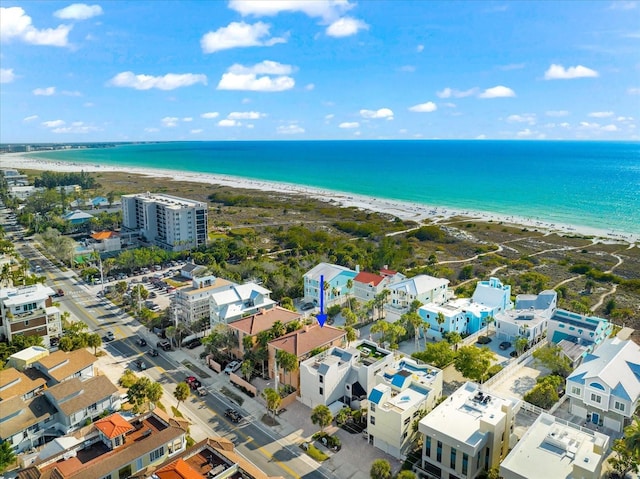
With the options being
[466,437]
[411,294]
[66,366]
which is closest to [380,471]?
[466,437]

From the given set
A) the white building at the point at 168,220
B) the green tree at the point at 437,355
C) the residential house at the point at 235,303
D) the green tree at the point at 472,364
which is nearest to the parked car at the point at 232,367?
the residential house at the point at 235,303

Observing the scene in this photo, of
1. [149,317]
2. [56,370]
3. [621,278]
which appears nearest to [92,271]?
[149,317]

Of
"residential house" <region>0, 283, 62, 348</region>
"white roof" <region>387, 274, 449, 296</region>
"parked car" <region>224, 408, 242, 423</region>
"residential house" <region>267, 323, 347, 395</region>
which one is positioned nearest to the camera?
"parked car" <region>224, 408, 242, 423</region>

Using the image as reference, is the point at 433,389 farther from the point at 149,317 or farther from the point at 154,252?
the point at 154,252

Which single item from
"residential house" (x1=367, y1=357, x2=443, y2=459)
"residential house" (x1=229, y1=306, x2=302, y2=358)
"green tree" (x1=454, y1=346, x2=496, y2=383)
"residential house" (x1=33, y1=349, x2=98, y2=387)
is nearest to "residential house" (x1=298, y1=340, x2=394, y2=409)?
"residential house" (x1=367, y1=357, x2=443, y2=459)

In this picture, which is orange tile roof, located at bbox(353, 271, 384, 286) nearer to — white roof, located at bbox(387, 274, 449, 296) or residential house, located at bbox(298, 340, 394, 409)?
white roof, located at bbox(387, 274, 449, 296)

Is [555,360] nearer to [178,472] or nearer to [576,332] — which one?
[576,332]

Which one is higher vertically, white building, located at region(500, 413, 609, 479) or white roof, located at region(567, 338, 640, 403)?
white roof, located at region(567, 338, 640, 403)

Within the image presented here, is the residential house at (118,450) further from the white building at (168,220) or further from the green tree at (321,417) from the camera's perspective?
the white building at (168,220)

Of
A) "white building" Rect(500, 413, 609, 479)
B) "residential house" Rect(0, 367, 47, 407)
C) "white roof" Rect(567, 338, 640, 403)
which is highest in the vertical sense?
"white roof" Rect(567, 338, 640, 403)
